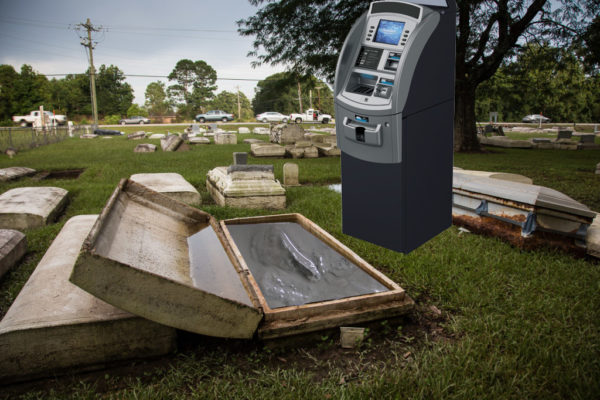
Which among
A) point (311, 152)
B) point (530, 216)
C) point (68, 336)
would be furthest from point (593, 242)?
point (311, 152)

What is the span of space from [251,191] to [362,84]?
4.15 meters

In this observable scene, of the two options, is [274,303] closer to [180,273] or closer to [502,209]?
[180,273]

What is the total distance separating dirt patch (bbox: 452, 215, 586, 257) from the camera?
3722mm

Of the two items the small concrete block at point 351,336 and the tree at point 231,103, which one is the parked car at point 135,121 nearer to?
the tree at point 231,103

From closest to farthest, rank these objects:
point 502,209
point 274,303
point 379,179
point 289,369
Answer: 1. point 379,179
2. point 289,369
3. point 274,303
4. point 502,209

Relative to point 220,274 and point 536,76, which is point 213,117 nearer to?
point 536,76

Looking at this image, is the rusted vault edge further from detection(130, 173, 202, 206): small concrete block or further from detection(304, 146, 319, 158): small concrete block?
detection(304, 146, 319, 158): small concrete block

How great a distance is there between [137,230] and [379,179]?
1893 mm

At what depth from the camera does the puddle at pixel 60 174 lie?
9.06 metres

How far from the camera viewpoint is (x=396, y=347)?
2.46 meters

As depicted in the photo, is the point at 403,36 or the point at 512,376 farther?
the point at 512,376

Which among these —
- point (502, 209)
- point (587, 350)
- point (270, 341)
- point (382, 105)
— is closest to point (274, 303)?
point (270, 341)

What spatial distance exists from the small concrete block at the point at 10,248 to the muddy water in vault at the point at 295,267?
200 cm

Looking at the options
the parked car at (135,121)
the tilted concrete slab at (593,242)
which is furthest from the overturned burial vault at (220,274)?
the parked car at (135,121)
